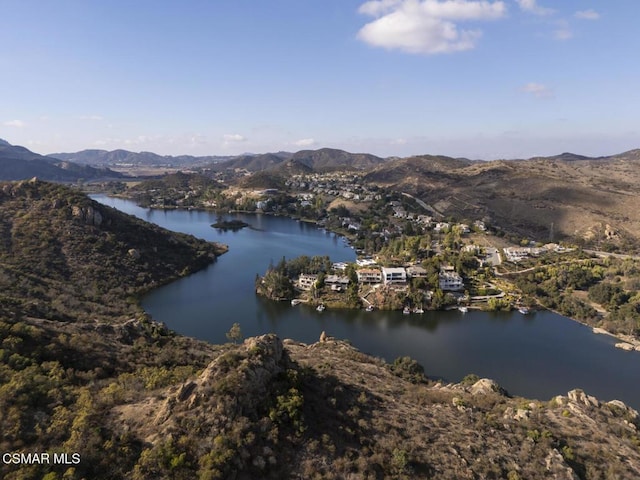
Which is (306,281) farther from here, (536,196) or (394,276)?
(536,196)

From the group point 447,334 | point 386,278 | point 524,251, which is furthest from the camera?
point 524,251

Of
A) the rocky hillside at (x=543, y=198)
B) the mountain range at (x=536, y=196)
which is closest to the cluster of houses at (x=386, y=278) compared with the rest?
the rocky hillside at (x=543, y=198)

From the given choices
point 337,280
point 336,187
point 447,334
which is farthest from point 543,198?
point 336,187

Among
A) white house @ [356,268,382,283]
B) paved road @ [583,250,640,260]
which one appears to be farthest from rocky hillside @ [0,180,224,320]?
paved road @ [583,250,640,260]

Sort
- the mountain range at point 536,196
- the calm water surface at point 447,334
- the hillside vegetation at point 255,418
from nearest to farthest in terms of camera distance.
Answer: the hillside vegetation at point 255,418, the calm water surface at point 447,334, the mountain range at point 536,196

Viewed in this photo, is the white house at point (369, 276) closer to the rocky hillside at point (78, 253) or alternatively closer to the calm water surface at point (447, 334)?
the calm water surface at point (447, 334)

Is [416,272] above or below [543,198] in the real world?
below

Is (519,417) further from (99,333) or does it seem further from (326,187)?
(326,187)
